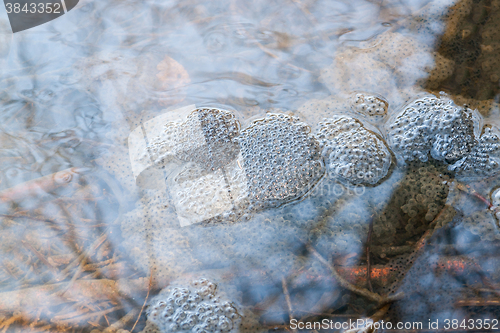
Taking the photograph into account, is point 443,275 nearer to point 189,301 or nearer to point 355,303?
point 355,303

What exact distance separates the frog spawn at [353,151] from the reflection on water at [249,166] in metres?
0.01

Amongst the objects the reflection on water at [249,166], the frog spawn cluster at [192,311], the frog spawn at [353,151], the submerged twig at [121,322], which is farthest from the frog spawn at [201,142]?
the submerged twig at [121,322]

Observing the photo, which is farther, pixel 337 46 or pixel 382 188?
pixel 337 46

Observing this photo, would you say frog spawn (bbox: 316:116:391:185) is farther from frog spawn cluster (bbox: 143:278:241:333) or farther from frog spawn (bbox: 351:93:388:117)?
frog spawn cluster (bbox: 143:278:241:333)

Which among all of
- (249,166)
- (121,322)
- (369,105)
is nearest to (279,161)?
(249,166)

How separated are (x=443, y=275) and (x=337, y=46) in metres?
1.47

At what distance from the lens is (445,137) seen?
171 centimetres

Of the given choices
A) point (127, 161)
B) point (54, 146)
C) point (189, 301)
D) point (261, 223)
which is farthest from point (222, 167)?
point (54, 146)

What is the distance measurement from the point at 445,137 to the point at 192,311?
1656 mm

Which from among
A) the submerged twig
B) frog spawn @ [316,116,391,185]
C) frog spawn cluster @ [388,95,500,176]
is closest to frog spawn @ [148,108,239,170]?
Answer: frog spawn @ [316,116,391,185]

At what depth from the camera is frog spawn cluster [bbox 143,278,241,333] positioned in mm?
1552

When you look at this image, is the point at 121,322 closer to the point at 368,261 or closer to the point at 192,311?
the point at 192,311

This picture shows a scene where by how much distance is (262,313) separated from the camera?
156cm

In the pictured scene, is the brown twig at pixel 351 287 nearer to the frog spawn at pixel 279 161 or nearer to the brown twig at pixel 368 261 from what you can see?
the brown twig at pixel 368 261
